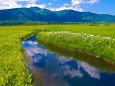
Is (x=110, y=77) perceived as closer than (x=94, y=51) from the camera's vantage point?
Yes

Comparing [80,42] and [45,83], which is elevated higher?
[80,42]

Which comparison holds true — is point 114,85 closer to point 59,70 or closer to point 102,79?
point 102,79

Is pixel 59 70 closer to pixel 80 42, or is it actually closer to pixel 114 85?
pixel 114 85

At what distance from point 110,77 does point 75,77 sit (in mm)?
3793

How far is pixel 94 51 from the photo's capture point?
19.2 metres

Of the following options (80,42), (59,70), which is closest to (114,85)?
(59,70)

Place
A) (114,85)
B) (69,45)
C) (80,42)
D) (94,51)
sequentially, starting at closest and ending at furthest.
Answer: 1. (114,85)
2. (94,51)
3. (80,42)
4. (69,45)

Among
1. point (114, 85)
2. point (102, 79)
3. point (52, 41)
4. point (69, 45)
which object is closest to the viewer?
point (114, 85)

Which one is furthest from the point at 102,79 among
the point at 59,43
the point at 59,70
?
the point at 59,43

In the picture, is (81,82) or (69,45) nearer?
(81,82)

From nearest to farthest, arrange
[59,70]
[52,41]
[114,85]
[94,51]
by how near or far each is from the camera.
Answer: [114,85] → [59,70] → [94,51] → [52,41]

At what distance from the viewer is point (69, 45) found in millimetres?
24516

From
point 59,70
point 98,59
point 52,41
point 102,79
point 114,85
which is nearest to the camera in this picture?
point 114,85

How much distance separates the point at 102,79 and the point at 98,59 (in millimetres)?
6073
